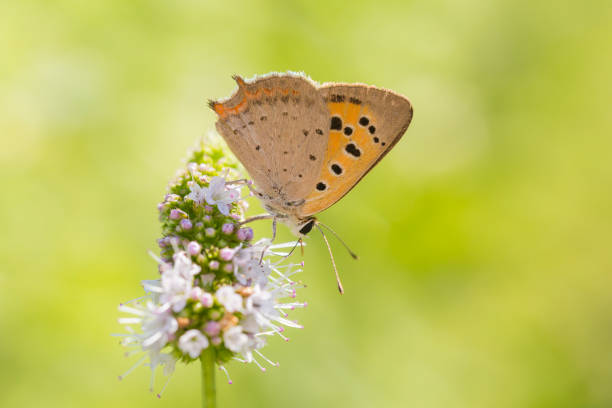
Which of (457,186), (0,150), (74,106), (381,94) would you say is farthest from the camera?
(457,186)

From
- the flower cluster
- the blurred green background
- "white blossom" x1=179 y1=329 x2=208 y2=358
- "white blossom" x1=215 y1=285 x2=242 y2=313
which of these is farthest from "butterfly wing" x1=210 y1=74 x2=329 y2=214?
the blurred green background

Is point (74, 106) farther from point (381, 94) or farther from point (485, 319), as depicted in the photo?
point (485, 319)

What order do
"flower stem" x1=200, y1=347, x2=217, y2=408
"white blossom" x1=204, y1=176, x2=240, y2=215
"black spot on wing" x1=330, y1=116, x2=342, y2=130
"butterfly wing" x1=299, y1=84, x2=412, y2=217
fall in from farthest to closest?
1. "black spot on wing" x1=330, y1=116, x2=342, y2=130
2. "butterfly wing" x1=299, y1=84, x2=412, y2=217
3. "white blossom" x1=204, y1=176, x2=240, y2=215
4. "flower stem" x1=200, y1=347, x2=217, y2=408

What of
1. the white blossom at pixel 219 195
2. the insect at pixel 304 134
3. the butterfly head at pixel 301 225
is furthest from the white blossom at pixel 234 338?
the butterfly head at pixel 301 225

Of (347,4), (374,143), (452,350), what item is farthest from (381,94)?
(347,4)

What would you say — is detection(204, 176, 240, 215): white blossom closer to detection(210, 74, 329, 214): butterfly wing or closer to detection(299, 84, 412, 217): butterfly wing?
detection(210, 74, 329, 214): butterfly wing

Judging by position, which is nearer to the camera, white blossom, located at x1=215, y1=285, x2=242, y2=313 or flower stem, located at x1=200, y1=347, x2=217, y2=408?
flower stem, located at x1=200, y1=347, x2=217, y2=408
